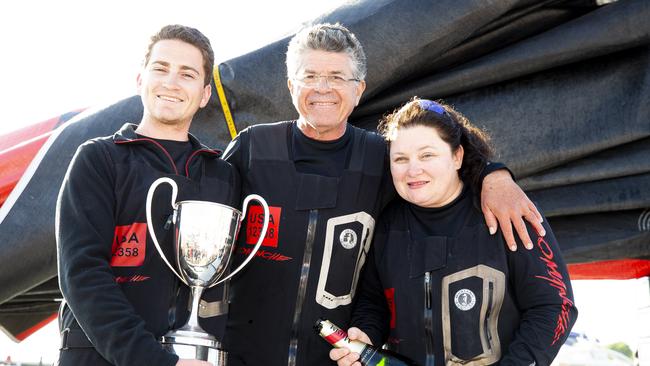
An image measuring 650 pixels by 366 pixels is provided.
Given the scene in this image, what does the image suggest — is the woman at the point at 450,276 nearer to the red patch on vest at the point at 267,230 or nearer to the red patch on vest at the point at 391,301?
the red patch on vest at the point at 391,301

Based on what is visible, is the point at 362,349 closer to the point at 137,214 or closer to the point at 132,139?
the point at 137,214

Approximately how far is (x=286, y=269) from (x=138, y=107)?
47.1 inches

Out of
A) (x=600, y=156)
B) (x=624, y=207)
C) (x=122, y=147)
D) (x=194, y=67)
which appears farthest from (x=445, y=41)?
(x=122, y=147)

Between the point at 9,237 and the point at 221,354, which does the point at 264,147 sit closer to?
the point at 221,354

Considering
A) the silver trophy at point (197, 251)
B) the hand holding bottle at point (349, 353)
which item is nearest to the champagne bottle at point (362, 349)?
the hand holding bottle at point (349, 353)

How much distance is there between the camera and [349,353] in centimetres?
237

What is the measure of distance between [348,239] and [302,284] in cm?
22

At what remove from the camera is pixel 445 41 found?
3.27 m

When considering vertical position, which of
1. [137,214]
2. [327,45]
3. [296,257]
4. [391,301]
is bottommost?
[391,301]

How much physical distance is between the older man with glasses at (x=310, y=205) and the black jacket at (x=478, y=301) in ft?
0.47

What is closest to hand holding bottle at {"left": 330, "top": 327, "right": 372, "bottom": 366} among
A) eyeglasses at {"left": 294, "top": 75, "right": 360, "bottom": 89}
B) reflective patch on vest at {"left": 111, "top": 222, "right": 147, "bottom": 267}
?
reflective patch on vest at {"left": 111, "top": 222, "right": 147, "bottom": 267}

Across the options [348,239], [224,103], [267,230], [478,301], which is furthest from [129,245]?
[224,103]

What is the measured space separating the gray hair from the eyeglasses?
0.20 ft

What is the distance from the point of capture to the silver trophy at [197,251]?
208cm
